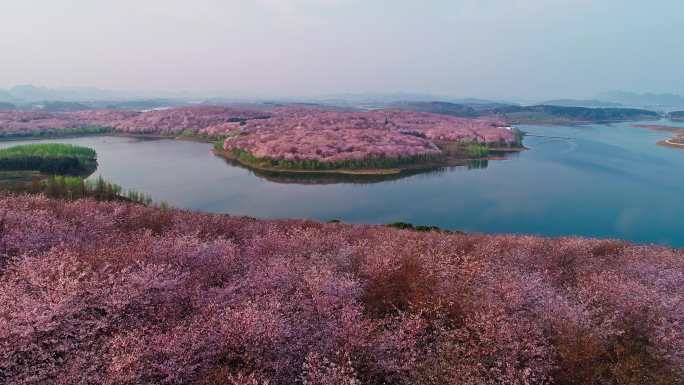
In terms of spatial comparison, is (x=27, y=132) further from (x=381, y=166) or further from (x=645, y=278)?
(x=645, y=278)

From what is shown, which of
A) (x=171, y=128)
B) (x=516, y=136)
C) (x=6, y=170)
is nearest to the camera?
(x=6, y=170)

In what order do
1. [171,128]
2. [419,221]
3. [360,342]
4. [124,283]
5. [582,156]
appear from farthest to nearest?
[171,128], [582,156], [419,221], [124,283], [360,342]

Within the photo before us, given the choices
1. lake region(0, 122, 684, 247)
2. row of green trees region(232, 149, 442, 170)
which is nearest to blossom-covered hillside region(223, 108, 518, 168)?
row of green trees region(232, 149, 442, 170)

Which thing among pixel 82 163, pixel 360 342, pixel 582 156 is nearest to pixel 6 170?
pixel 82 163

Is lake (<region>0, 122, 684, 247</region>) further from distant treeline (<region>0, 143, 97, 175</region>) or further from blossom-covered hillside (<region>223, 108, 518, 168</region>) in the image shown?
blossom-covered hillside (<region>223, 108, 518, 168</region>)

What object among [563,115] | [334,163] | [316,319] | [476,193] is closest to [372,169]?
[334,163]

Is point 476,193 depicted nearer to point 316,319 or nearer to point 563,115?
point 316,319

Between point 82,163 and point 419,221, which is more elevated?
point 82,163

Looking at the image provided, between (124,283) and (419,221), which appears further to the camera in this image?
(419,221)
